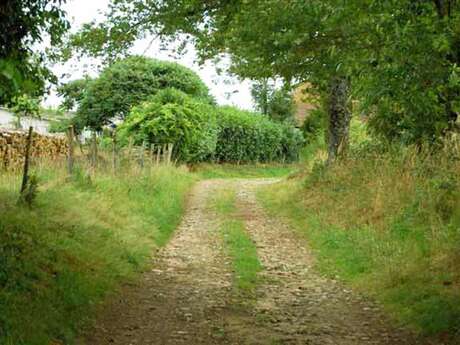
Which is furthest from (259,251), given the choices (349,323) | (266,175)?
(266,175)

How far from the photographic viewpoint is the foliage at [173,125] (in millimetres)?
29359

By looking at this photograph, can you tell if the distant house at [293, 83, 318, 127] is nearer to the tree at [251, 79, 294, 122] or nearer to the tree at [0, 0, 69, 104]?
the tree at [251, 79, 294, 122]

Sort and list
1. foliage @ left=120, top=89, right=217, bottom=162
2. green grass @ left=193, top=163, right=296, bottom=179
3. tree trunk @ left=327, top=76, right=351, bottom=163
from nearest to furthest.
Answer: tree trunk @ left=327, top=76, right=351, bottom=163 < foliage @ left=120, top=89, right=217, bottom=162 < green grass @ left=193, top=163, right=296, bottom=179

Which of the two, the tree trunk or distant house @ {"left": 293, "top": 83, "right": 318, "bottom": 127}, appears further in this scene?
distant house @ {"left": 293, "top": 83, "right": 318, "bottom": 127}

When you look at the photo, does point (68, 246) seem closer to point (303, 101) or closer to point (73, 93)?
point (303, 101)

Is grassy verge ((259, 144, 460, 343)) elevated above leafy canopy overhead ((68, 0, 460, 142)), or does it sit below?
below

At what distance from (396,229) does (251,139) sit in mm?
29929

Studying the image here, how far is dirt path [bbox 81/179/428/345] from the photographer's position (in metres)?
7.22

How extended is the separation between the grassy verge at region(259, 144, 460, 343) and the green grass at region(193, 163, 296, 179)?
621 inches

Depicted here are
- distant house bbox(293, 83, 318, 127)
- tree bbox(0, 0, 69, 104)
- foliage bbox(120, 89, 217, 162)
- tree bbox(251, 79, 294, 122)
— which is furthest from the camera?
tree bbox(251, 79, 294, 122)

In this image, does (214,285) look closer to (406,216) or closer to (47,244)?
(47,244)

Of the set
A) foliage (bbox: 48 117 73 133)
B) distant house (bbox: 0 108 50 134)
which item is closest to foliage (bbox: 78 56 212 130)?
foliage (bbox: 48 117 73 133)

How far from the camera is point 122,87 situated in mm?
35844

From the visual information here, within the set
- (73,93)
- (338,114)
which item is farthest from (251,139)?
(338,114)
